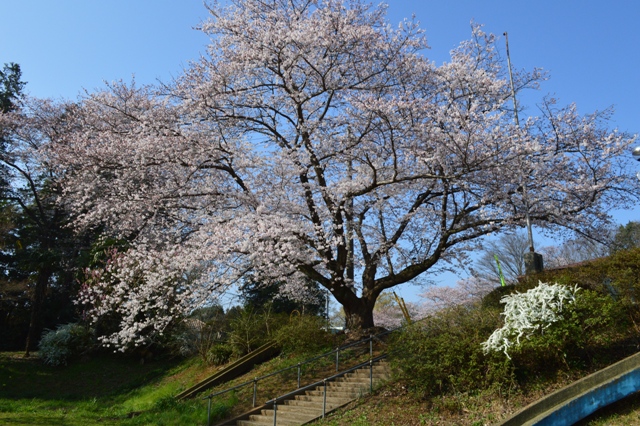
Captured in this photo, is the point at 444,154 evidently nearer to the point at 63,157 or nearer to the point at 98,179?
the point at 98,179

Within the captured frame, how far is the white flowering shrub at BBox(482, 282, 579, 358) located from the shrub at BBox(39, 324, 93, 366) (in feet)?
56.0

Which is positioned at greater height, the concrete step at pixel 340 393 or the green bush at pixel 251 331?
the green bush at pixel 251 331

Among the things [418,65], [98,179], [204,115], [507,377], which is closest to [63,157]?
[98,179]

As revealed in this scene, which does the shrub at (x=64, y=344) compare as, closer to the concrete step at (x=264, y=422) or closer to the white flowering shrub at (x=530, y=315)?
the concrete step at (x=264, y=422)

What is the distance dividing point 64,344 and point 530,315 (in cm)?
1797

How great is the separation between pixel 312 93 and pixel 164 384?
35.7 ft

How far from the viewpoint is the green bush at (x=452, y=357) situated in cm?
784

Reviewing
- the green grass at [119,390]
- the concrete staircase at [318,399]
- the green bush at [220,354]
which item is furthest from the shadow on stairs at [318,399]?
the green bush at [220,354]

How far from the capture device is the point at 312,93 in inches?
492

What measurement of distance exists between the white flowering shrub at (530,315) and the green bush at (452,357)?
0.30 metres

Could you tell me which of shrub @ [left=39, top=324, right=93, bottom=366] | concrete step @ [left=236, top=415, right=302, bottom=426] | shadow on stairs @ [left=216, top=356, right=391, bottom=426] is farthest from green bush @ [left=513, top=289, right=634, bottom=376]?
shrub @ [left=39, top=324, right=93, bottom=366]

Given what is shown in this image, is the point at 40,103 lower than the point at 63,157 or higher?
higher

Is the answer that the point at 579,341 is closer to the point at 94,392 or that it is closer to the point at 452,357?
the point at 452,357

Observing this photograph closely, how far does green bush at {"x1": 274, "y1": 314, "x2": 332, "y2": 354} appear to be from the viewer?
44.9 ft
